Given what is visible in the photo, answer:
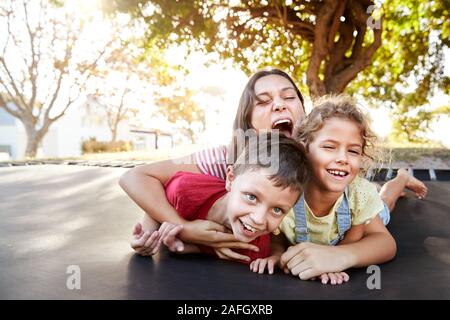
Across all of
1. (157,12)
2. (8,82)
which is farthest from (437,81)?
(8,82)

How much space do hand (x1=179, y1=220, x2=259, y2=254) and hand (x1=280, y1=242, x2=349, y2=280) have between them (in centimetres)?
11

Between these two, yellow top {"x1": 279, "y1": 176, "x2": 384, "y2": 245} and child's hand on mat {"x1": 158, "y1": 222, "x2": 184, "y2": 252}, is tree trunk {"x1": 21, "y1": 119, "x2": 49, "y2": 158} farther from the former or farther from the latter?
yellow top {"x1": 279, "y1": 176, "x2": 384, "y2": 245}

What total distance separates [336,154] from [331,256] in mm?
271

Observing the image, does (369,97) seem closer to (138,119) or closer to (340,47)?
(340,47)

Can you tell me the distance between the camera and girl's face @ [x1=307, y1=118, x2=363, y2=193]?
3.73 feet

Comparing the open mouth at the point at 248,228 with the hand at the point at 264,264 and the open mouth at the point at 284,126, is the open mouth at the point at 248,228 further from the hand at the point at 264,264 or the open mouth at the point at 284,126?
the open mouth at the point at 284,126

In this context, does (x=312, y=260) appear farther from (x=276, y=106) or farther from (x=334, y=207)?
(x=276, y=106)

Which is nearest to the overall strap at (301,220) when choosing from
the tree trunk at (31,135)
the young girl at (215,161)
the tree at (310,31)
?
the young girl at (215,161)

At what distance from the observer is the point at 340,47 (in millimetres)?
5871

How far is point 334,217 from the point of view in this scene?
4.18ft

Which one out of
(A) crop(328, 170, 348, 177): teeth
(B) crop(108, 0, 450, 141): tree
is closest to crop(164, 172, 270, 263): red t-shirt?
(A) crop(328, 170, 348, 177): teeth

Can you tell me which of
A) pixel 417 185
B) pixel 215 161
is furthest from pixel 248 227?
pixel 417 185

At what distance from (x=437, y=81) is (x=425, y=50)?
1.12m

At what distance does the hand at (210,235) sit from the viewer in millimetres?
1200
